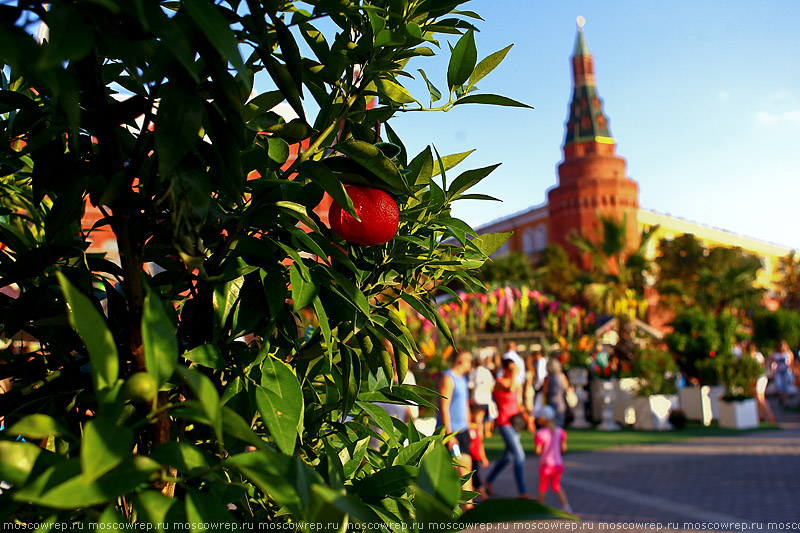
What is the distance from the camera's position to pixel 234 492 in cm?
80

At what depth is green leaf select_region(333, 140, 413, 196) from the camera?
929 millimetres

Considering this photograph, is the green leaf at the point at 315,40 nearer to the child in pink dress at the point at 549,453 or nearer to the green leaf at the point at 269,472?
the green leaf at the point at 269,472

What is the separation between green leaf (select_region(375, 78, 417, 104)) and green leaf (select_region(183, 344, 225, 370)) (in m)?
0.46

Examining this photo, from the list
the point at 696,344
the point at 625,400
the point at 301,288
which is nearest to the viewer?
the point at 301,288

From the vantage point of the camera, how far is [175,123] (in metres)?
0.76

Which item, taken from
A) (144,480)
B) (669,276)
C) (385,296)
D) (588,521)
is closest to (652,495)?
(588,521)

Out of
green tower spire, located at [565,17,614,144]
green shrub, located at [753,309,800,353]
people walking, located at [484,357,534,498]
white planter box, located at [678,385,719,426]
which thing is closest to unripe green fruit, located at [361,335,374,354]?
people walking, located at [484,357,534,498]

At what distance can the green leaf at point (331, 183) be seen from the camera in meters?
0.87

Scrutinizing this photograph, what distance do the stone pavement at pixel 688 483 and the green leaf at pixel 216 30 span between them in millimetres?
6865

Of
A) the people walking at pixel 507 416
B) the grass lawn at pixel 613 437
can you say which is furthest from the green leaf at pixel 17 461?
the grass lawn at pixel 613 437

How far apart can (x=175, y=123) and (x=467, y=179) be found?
486mm

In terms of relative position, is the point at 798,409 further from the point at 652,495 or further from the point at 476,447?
the point at 476,447

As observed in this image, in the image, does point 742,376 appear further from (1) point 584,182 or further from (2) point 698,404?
(1) point 584,182

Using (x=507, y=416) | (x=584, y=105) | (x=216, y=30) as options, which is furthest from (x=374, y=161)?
(x=584, y=105)
